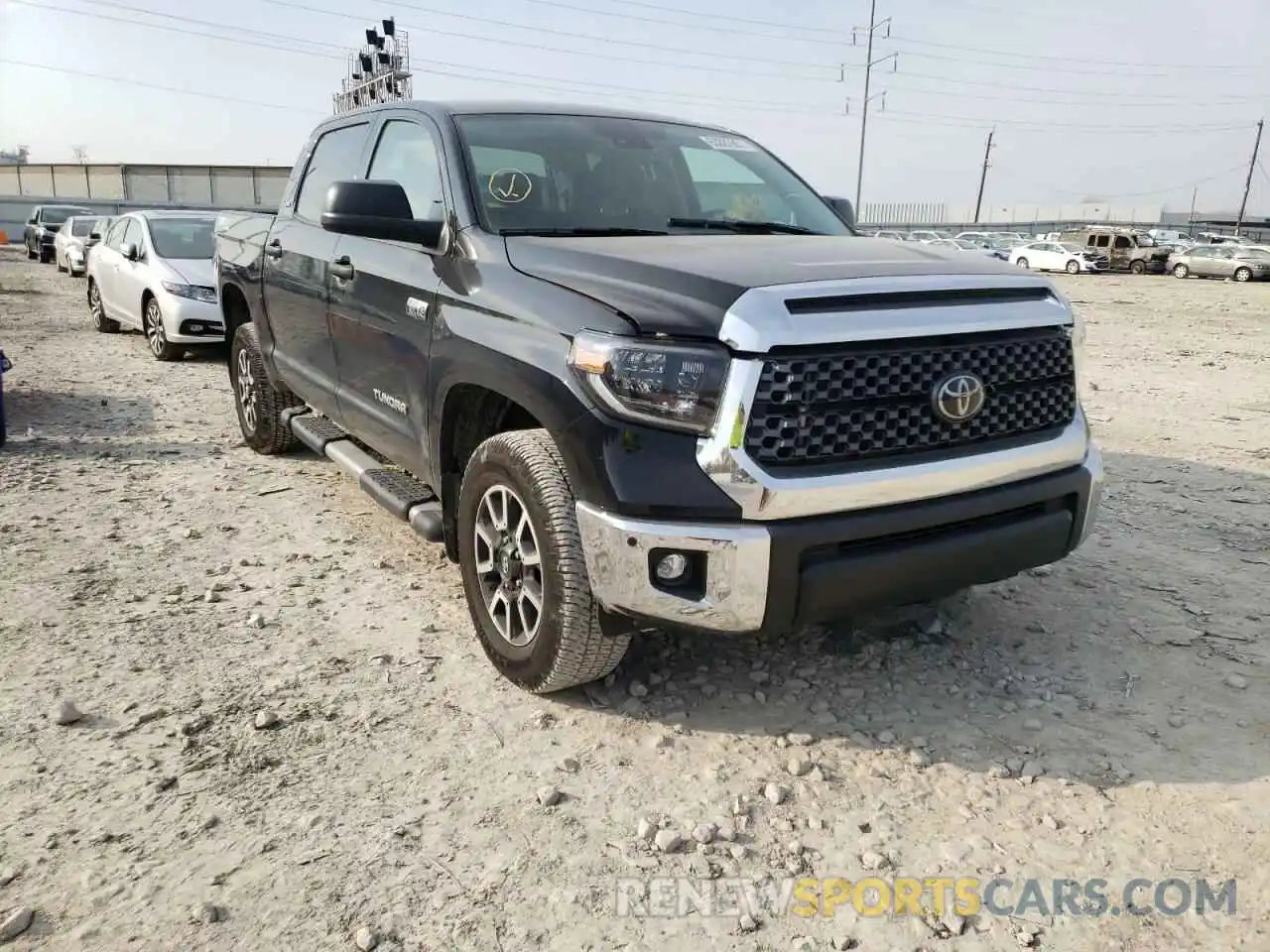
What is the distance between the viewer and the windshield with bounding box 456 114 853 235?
139 inches

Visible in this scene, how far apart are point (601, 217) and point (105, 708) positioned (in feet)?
7.89

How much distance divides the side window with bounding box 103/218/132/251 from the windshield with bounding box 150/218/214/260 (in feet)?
2.56

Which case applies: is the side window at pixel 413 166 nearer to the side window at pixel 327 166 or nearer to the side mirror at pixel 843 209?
the side window at pixel 327 166

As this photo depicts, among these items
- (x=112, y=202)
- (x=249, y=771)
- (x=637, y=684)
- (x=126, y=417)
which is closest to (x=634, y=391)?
(x=637, y=684)

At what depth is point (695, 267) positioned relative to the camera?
2770 millimetres

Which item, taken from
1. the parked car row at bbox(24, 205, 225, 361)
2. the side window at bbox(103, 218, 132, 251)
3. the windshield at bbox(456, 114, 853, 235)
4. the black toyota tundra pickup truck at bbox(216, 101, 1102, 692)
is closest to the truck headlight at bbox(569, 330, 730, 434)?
the black toyota tundra pickup truck at bbox(216, 101, 1102, 692)

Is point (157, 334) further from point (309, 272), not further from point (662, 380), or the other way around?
point (662, 380)

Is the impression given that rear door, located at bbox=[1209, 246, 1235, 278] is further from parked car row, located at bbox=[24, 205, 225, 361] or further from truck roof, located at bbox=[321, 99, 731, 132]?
truck roof, located at bbox=[321, 99, 731, 132]

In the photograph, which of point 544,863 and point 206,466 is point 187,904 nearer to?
point 544,863

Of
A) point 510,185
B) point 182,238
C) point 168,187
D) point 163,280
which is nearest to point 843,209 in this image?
point 510,185

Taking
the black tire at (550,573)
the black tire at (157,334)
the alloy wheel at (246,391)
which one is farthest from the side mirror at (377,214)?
the black tire at (157,334)

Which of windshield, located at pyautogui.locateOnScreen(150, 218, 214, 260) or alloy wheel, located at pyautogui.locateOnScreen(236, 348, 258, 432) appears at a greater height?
windshield, located at pyautogui.locateOnScreen(150, 218, 214, 260)

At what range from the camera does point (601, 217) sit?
3.58 m

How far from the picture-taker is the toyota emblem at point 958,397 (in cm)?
273
